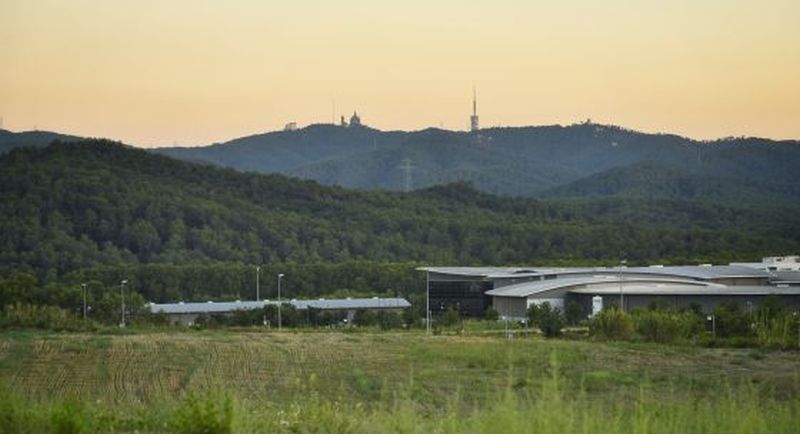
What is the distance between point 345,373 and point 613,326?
45.3 feet

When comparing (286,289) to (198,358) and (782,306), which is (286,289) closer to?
(782,306)

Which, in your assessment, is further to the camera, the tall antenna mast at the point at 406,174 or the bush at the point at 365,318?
the tall antenna mast at the point at 406,174

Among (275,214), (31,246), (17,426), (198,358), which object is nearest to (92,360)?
(198,358)

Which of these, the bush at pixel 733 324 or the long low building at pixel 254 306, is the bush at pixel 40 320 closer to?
the long low building at pixel 254 306

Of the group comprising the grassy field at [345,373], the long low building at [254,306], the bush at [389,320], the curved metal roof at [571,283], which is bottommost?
the grassy field at [345,373]

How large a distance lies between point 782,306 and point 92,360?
25.2 metres

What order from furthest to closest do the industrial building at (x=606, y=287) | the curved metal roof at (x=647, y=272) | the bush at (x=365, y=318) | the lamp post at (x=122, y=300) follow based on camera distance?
the curved metal roof at (x=647, y=272), the industrial building at (x=606, y=287), the bush at (x=365, y=318), the lamp post at (x=122, y=300)

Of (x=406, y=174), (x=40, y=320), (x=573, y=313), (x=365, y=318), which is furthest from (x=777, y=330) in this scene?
(x=406, y=174)

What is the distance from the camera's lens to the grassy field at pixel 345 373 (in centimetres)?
1611

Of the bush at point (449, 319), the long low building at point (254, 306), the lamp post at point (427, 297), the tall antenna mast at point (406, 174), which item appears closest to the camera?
the bush at point (449, 319)

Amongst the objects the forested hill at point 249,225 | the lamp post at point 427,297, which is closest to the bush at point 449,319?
the lamp post at point 427,297

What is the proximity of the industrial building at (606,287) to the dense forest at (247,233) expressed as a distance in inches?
158

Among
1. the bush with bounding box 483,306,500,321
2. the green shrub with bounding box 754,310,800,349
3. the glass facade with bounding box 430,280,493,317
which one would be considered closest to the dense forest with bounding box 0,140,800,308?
the glass facade with bounding box 430,280,493,317

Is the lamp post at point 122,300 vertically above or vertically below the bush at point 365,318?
above
